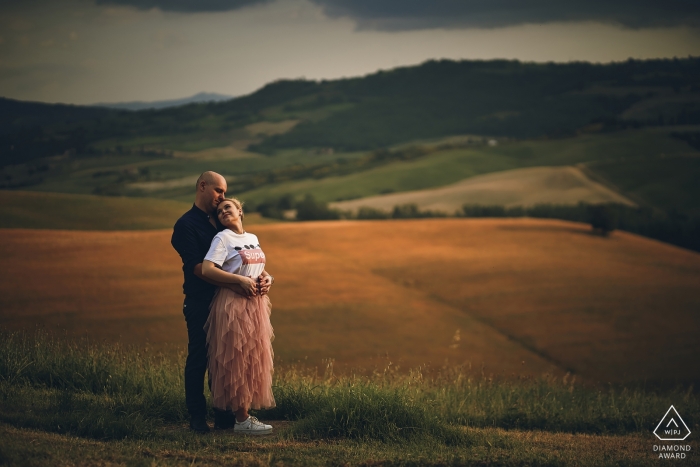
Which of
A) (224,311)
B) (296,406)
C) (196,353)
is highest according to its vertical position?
(224,311)

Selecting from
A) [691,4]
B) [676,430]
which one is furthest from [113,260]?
[691,4]

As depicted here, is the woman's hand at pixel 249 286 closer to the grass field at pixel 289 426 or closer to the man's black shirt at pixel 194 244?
the man's black shirt at pixel 194 244

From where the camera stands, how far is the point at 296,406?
6.99 metres

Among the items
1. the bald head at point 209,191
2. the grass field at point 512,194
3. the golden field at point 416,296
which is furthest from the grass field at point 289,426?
the grass field at point 512,194

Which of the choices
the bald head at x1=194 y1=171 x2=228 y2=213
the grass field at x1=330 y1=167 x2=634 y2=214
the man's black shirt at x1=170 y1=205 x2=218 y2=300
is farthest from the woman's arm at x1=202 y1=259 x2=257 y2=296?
the grass field at x1=330 y1=167 x2=634 y2=214

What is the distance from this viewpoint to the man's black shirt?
6059 millimetres

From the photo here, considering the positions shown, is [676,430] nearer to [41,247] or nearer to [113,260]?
[41,247]

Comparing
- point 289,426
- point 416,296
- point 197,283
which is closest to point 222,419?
point 289,426

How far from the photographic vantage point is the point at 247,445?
5.59 metres

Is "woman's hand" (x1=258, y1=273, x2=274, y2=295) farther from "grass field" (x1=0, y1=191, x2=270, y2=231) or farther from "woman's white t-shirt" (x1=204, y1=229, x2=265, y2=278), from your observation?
"grass field" (x1=0, y1=191, x2=270, y2=231)

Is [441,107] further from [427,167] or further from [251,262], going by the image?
[251,262]

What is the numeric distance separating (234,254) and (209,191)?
0.62 metres

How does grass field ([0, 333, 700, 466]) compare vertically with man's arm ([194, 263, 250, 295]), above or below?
below

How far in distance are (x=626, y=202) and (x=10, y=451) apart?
6375 cm
